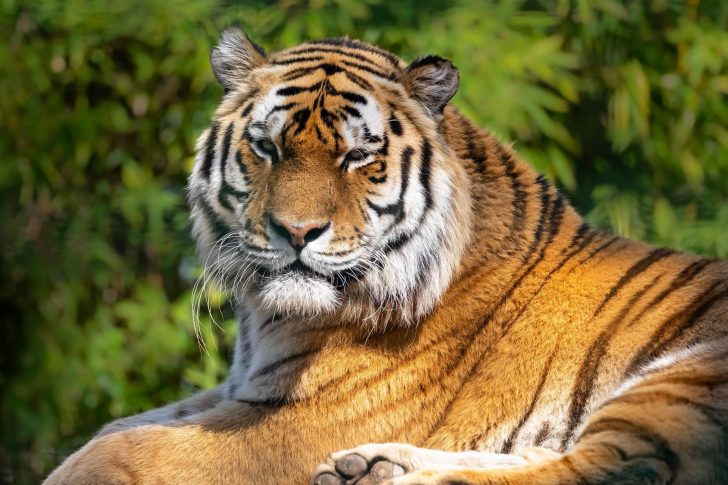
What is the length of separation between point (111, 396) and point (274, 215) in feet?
5.98

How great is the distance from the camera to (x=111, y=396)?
301 centimetres

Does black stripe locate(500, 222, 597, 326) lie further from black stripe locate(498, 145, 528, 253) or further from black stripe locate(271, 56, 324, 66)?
black stripe locate(271, 56, 324, 66)

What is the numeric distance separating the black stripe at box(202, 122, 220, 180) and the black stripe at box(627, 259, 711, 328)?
2.79 feet

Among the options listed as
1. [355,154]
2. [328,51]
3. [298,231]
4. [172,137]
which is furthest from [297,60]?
[172,137]

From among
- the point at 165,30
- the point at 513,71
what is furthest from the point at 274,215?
the point at 165,30

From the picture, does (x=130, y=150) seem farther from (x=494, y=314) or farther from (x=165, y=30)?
(x=494, y=314)

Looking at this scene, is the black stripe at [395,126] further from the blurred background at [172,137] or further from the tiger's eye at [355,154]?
the blurred background at [172,137]

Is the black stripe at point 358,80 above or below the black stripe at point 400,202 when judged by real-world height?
above

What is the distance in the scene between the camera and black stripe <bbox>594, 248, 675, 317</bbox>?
1528 millimetres

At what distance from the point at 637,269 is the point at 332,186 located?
60cm

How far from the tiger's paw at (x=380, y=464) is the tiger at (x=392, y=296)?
20mm

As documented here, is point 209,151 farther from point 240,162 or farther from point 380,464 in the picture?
point 380,464

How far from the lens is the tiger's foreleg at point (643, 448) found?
119cm

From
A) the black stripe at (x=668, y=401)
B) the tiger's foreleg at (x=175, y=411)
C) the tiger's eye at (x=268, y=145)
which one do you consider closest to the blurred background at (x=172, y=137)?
the tiger's foreleg at (x=175, y=411)
